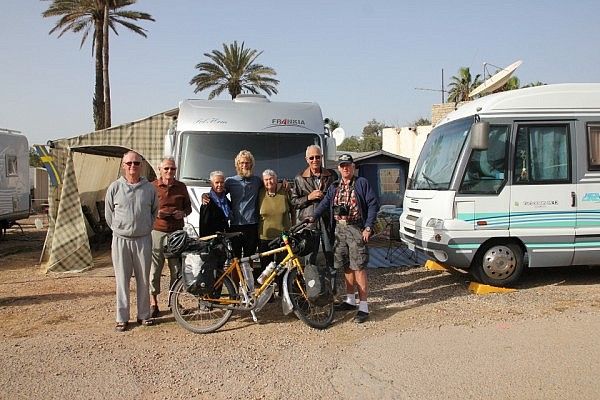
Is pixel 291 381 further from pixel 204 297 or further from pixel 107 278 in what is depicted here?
pixel 107 278

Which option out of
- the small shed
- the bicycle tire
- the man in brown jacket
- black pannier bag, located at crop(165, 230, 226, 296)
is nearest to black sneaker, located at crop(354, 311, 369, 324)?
the bicycle tire

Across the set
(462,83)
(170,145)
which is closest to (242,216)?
(170,145)

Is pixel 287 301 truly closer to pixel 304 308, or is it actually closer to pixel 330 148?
pixel 304 308

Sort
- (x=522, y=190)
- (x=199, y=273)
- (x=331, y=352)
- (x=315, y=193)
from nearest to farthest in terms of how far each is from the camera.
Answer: (x=331, y=352), (x=199, y=273), (x=315, y=193), (x=522, y=190)

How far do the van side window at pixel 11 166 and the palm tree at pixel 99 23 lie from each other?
809cm

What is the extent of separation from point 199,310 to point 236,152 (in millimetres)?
2743

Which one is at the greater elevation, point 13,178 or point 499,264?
point 13,178

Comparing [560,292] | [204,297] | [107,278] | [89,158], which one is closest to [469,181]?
[560,292]

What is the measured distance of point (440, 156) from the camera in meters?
7.48

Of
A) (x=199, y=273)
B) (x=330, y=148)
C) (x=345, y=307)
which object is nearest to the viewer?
(x=199, y=273)

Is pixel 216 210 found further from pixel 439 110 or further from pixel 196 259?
pixel 439 110

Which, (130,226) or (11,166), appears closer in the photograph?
(130,226)

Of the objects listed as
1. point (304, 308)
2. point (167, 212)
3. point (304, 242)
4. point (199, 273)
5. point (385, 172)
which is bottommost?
point (304, 308)

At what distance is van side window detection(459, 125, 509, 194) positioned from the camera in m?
6.77
